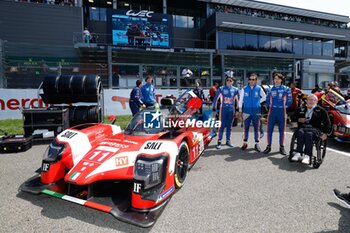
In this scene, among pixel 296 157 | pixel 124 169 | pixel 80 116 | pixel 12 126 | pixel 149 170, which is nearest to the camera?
pixel 149 170

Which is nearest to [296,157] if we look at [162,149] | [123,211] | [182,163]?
[182,163]

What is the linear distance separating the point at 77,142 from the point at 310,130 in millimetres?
4042

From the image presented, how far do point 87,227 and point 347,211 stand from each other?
2.93 meters

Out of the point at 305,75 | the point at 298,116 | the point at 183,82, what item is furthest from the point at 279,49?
the point at 298,116

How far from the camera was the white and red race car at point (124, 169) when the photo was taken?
2.42 m

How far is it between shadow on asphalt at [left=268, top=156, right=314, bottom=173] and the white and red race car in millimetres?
1688

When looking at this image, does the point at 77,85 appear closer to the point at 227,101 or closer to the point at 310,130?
the point at 227,101

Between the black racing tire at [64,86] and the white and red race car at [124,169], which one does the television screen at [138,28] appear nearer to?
the black racing tire at [64,86]

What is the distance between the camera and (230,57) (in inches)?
784

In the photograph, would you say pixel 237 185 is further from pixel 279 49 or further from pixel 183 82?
pixel 279 49

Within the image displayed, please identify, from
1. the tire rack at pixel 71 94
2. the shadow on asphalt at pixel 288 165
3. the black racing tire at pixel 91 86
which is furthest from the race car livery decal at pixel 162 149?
the black racing tire at pixel 91 86

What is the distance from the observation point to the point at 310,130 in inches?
165

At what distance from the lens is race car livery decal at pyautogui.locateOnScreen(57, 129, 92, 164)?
3.19 m

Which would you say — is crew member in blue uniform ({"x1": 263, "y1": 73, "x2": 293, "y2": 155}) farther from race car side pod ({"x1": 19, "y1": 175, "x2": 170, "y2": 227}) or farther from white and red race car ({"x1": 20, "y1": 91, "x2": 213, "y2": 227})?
race car side pod ({"x1": 19, "y1": 175, "x2": 170, "y2": 227})
